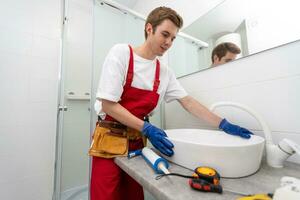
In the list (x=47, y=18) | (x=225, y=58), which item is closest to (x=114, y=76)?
(x=225, y=58)

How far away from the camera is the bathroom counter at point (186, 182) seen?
324 mm

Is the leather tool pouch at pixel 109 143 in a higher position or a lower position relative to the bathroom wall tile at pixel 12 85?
lower

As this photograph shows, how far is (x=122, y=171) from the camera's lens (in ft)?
2.12

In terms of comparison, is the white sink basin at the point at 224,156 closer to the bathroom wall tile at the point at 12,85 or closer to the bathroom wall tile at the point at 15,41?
the bathroom wall tile at the point at 12,85

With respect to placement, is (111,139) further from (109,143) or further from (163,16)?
(163,16)

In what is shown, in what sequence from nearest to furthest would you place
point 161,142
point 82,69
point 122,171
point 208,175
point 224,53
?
point 208,175
point 161,142
point 122,171
point 224,53
point 82,69

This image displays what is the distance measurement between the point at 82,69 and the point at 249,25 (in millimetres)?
1325

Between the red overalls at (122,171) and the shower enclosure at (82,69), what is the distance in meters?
0.33

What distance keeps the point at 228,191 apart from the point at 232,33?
826 millimetres

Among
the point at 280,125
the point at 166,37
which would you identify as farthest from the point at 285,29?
the point at 166,37

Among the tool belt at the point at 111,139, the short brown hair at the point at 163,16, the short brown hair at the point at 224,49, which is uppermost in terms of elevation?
the short brown hair at the point at 163,16

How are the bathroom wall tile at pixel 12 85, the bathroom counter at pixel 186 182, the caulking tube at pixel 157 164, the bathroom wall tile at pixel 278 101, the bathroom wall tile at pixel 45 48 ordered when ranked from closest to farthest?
the bathroom counter at pixel 186 182 → the caulking tube at pixel 157 164 → the bathroom wall tile at pixel 278 101 → the bathroom wall tile at pixel 12 85 → the bathroom wall tile at pixel 45 48

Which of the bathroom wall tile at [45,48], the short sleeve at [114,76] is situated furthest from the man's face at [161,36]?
the bathroom wall tile at [45,48]

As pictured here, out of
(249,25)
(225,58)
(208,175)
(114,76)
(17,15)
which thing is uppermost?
(17,15)
